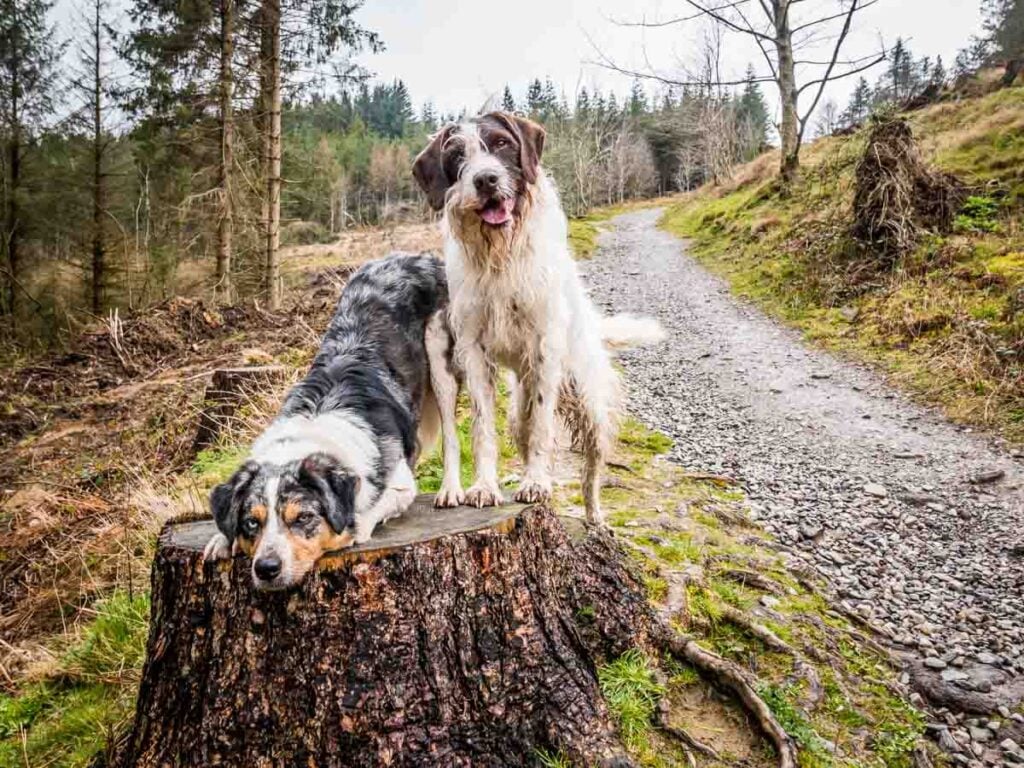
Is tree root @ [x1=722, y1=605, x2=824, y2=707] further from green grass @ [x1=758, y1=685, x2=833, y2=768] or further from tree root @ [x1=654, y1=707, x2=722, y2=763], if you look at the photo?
tree root @ [x1=654, y1=707, x2=722, y2=763]

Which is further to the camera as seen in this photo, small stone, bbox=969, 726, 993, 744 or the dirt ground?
the dirt ground

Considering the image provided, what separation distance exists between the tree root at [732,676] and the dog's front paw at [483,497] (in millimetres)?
969

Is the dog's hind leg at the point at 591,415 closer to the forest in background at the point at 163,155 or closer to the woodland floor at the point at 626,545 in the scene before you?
the woodland floor at the point at 626,545

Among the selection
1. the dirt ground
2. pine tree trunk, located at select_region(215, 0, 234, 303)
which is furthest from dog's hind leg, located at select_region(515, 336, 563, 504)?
pine tree trunk, located at select_region(215, 0, 234, 303)

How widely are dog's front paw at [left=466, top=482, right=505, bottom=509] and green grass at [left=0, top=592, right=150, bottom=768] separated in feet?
Answer: 5.84

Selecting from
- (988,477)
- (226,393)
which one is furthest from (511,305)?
(226,393)

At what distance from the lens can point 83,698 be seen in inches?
134

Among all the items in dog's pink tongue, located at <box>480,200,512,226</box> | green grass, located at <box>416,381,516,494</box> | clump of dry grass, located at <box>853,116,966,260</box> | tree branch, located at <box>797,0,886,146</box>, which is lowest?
green grass, located at <box>416,381,516,494</box>

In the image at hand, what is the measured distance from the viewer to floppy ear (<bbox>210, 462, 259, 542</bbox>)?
2.45 metres

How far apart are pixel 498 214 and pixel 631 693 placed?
232 centimetres

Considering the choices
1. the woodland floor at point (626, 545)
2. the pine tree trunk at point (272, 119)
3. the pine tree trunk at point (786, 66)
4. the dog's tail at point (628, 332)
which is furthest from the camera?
the pine tree trunk at point (786, 66)

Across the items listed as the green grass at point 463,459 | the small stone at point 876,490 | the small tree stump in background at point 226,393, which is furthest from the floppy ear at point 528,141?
the small tree stump in background at point 226,393

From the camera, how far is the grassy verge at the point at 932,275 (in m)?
7.16

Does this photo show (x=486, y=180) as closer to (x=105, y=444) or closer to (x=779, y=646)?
(x=779, y=646)
